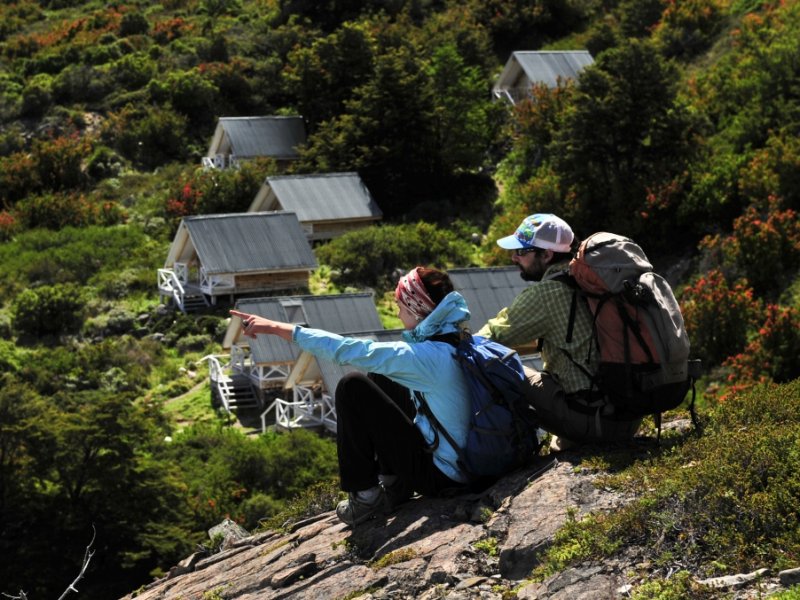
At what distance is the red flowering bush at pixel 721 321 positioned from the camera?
23672 mm

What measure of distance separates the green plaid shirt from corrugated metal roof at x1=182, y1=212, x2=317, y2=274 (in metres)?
26.1

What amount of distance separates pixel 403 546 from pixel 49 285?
93.4 ft

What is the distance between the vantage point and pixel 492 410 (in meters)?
7.42

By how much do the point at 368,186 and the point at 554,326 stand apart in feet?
108

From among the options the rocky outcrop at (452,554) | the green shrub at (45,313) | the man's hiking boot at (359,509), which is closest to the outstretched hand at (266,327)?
the man's hiking boot at (359,509)

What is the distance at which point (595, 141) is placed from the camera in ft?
105

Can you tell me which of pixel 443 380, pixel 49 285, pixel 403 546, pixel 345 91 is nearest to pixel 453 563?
pixel 403 546

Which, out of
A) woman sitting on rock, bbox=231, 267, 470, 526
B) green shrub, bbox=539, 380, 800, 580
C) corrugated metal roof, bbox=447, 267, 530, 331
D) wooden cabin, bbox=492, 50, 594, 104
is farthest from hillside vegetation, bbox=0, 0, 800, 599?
corrugated metal roof, bbox=447, 267, 530, 331

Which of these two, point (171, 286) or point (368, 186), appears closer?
point (171, 286)

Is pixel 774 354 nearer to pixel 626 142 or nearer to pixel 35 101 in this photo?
pixel 626 142

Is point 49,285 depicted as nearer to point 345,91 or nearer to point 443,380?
point 345,91

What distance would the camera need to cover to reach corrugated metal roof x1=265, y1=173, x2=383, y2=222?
37.7m

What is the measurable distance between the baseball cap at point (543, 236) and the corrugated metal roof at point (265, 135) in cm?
3582

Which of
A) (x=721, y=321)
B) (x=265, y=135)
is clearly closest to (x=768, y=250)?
(x=721, y=321)
